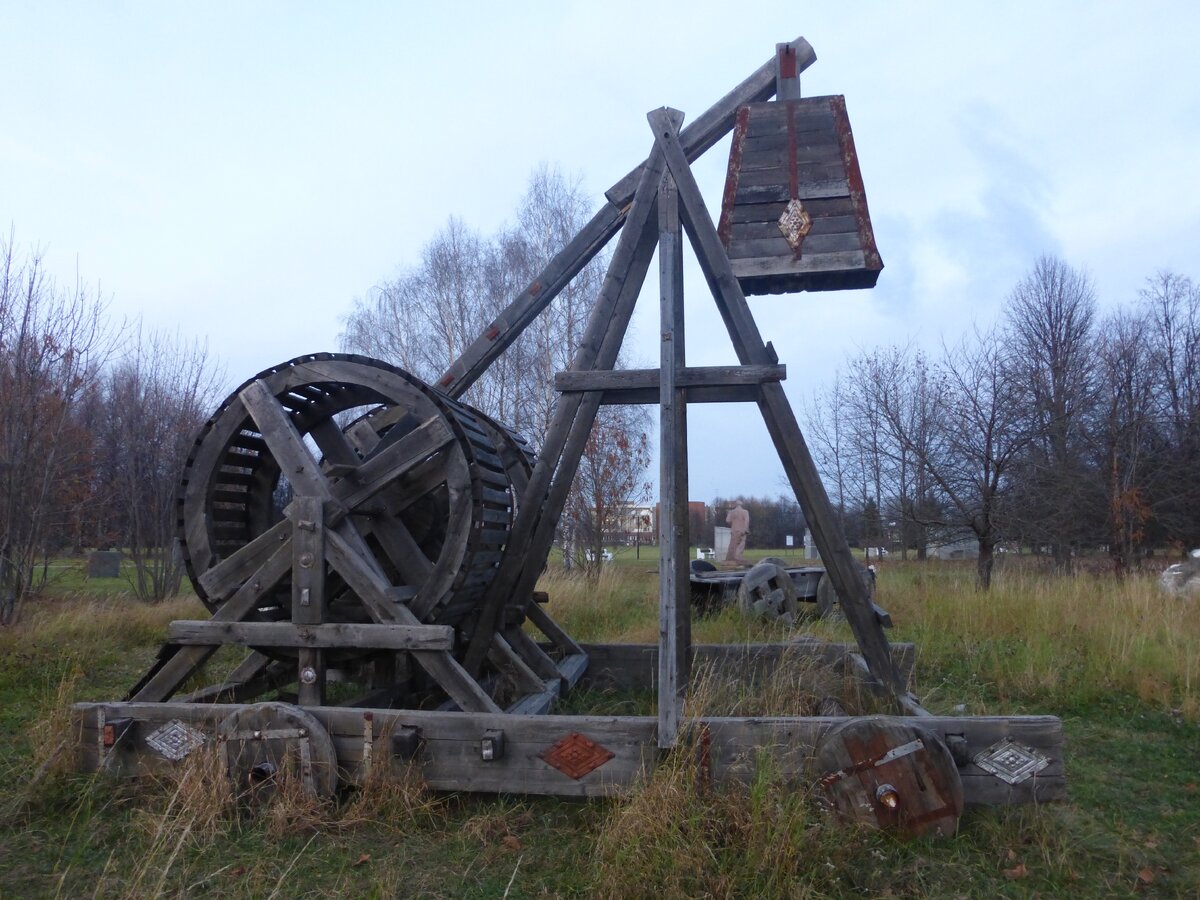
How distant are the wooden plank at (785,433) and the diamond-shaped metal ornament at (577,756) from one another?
62.9 inches

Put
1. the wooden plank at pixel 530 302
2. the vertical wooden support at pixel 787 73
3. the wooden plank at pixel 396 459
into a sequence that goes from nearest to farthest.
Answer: the wooden plank at pixel 396 459 → the vertical wooden support at pixel 787 73 → the wooden plank at pixel 530 302

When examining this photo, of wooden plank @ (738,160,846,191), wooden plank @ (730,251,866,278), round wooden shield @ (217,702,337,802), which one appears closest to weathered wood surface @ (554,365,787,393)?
wooden plank @ (730,251,866,278)

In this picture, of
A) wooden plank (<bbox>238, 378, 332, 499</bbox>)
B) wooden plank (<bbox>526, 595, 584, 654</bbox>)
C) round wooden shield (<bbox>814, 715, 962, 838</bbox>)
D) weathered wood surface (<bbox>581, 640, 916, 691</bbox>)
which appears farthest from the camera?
wooden plank (<bbox>526, 595, 584, 654</bbox>)

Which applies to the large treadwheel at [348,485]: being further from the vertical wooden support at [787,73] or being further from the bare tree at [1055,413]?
the bare tree at [1055,413]

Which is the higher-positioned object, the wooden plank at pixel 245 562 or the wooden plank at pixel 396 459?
the wooden plank at pixel 396 459

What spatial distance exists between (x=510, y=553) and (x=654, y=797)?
213cm

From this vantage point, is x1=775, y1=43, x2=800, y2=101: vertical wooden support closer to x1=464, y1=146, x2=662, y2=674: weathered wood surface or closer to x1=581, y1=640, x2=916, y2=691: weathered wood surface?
x1=464, y1=146, x2=662, y2=674: weathered wood surface

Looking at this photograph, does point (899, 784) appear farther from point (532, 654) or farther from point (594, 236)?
point (594, 236)

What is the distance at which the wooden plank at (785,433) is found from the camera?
4852 mm

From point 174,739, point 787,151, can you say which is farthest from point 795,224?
point 174,739

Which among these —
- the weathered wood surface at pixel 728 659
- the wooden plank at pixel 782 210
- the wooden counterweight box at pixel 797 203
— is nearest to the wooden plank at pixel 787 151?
the wooden counterweight box at pixel 797 203

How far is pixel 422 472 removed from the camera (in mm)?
5520

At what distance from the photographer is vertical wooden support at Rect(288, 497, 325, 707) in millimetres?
4738

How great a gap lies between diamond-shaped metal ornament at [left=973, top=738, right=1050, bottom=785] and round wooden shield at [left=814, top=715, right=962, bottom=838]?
0.29 meters
